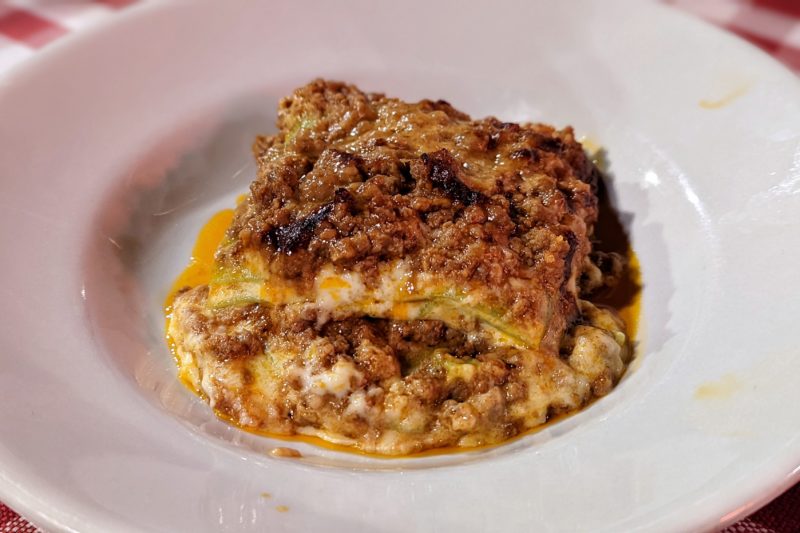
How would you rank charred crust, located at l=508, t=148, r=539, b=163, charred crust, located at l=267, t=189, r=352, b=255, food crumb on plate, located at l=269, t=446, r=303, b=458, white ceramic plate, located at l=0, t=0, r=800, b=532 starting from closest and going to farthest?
white ceramic plate, located at l=0, t=0, r=800, b=532 < food crumb on plate, located at l=269, t=446, r=303, b=458 < charred crust, located at l=267, t=189, r=352, b=255 < charred crust, located at l=508, t=148, r=539, b=163

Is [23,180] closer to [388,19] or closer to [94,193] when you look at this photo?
[94,193]

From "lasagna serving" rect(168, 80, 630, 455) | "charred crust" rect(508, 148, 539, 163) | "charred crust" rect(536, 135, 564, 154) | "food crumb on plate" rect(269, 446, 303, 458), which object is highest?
"charred crust" rect(508, 148, 539, 163)

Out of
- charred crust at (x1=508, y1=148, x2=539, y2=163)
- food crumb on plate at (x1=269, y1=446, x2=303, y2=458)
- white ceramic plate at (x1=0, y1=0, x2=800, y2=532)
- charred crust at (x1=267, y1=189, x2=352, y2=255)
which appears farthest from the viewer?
charred crust at (x1=508, y1=148, x2=539, y2=163)

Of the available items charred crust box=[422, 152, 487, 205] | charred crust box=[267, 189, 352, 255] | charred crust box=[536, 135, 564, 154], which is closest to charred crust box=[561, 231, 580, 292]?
charred crust box=[422, 152, 487, 205]


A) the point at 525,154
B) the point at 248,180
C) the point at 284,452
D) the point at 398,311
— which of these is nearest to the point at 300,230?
the point at 398,311

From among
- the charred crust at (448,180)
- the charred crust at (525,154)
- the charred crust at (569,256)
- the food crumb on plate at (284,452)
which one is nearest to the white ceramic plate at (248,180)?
the food crumb on plate at (284,452)

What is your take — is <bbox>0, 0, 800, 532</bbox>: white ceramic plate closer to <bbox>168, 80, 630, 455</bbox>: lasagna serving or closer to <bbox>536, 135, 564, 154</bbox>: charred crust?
<bbox>168, 80, 630, 455</bbox>: lasagna serving

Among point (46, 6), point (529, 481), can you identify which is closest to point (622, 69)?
point (529, 481)
